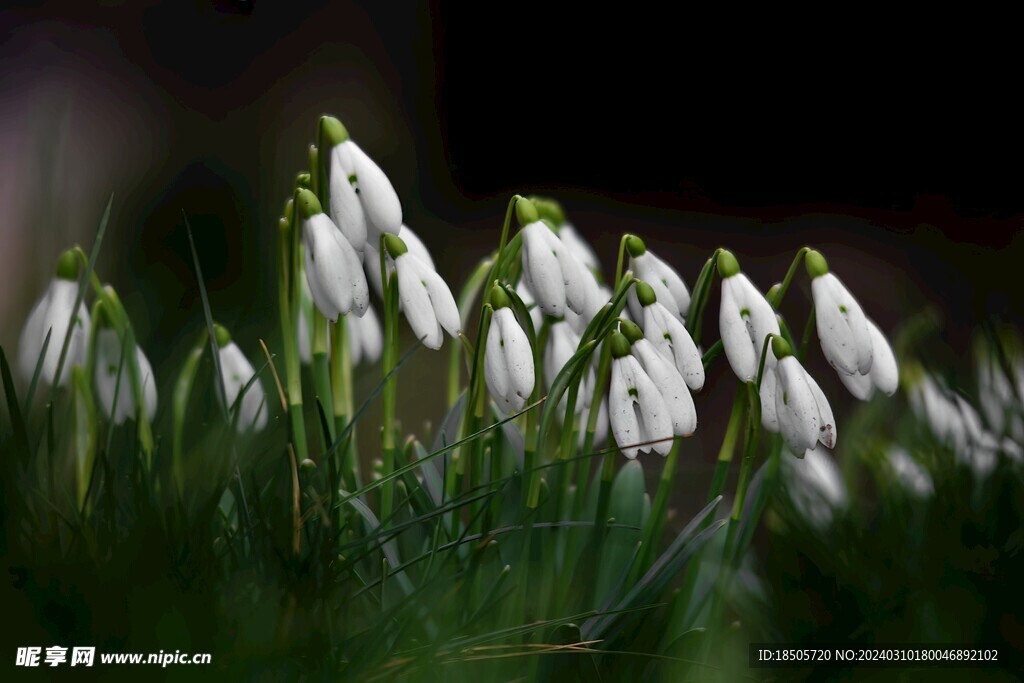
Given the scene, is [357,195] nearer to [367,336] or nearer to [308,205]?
[308,205]

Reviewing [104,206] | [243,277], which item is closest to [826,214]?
[243,277]

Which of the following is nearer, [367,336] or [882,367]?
[882,367]

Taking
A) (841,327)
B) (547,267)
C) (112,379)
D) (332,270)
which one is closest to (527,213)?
(547,267)

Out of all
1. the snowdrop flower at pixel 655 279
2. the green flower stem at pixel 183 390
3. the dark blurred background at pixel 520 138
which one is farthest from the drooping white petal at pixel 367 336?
the snowdrop flower at pixel 655 279

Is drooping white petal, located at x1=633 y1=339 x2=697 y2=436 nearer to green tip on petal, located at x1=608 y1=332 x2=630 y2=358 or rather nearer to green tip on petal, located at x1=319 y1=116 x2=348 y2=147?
green tip on petal, located at x1=608 y1=332 x2=630 y2=358

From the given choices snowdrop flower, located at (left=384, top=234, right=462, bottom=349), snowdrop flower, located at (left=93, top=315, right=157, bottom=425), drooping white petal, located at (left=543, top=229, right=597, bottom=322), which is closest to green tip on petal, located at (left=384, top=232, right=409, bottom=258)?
snowdrop flower, located at (left=384, top=234, right=462, bottom=349)

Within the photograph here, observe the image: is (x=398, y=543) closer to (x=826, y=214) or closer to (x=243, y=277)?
(x=243, y=277)
